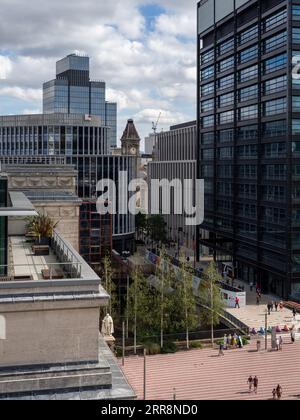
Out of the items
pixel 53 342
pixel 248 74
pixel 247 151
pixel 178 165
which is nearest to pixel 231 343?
pixel 53 342

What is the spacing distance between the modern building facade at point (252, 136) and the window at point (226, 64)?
0.51 ft

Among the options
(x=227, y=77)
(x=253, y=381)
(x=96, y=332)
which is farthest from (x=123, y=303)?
(x=96, y=332)

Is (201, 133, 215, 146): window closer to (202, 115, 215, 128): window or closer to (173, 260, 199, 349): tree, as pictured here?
(202, 115, 215, 128): window

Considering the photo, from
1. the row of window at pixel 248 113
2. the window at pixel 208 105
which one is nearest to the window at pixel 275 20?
the row of window at pixel 248 113

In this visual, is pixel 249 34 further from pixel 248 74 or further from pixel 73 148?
pixel 73 148

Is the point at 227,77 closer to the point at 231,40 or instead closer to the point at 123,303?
the point at 231,40

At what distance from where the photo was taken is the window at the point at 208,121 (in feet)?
327

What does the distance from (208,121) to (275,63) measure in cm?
2885

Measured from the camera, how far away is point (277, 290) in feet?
244

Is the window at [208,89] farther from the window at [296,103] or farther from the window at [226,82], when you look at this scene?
the window at [296,103]

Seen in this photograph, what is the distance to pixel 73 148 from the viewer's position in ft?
442

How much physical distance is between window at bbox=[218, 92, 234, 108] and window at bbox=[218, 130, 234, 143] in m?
4.30
